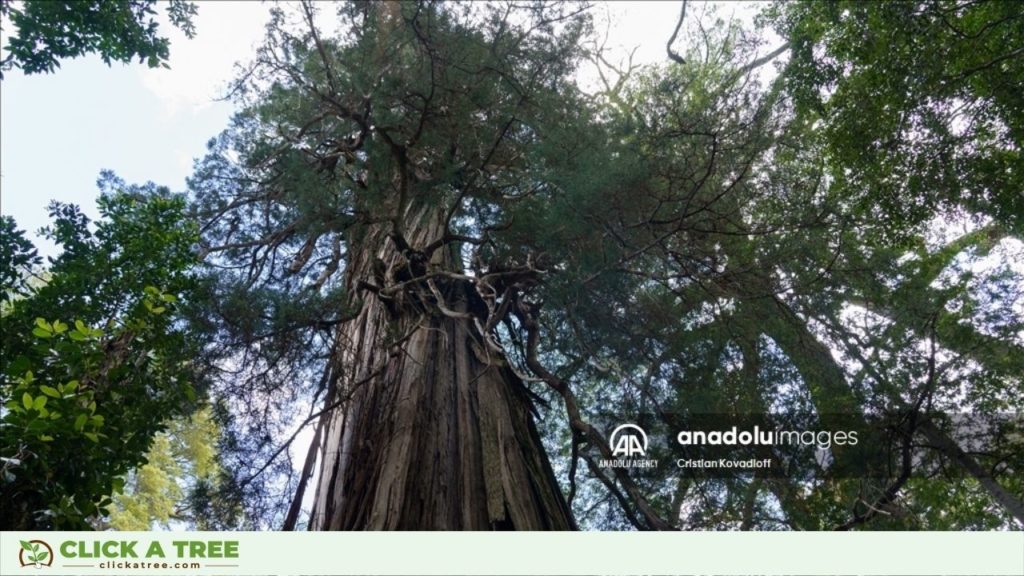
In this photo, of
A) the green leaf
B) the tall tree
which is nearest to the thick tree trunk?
the tall tree

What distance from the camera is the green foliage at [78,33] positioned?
2814mm

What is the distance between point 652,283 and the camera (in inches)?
184

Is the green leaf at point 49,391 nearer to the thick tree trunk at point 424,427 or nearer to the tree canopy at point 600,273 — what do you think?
the tree canopy at point 600,273

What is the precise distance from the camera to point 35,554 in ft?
5.83

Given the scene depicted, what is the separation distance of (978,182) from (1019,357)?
3.30 feet

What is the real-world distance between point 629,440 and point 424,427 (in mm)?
1286

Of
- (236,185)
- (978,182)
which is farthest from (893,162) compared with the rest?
(236,185)

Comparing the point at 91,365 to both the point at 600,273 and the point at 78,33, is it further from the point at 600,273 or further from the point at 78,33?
the point at 600,273

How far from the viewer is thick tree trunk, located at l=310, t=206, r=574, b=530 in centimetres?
287

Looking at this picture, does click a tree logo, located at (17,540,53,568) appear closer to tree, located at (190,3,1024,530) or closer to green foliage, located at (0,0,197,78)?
tree, located at (190,3,1024,530)

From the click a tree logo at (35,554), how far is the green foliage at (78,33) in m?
2.03

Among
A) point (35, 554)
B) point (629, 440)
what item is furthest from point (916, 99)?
point (35, 554)

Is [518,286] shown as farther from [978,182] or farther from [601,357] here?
[978,182]
